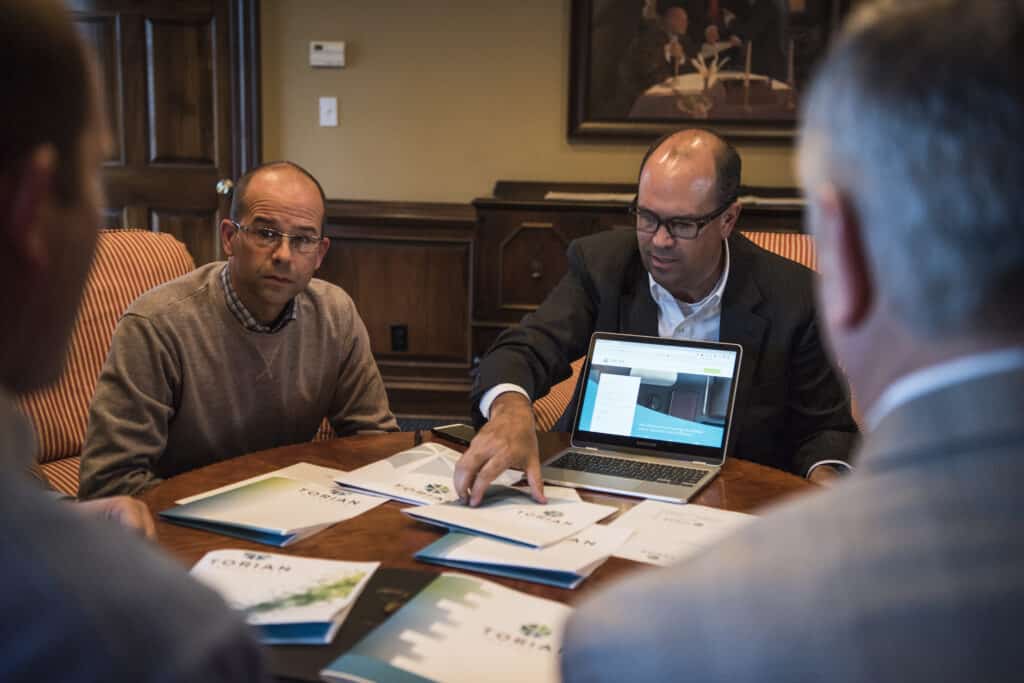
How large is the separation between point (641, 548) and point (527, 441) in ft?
1.17

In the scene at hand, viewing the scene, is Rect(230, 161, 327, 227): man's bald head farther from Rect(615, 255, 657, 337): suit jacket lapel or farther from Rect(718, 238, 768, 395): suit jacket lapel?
Rect(718, 238, 768, 395): suit jacket lapel

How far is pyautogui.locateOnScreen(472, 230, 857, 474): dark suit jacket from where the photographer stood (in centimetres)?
210

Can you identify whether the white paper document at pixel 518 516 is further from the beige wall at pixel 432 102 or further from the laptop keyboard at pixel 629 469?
the beige wall at pixel 432 102

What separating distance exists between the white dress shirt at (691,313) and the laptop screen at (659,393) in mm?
425

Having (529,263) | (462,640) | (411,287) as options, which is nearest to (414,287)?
(411,287)

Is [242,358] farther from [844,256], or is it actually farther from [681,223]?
[844,256]

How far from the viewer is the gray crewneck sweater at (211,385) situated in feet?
6.05

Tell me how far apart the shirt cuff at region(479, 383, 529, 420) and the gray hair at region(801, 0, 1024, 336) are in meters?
1.41

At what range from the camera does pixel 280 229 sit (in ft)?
6.72

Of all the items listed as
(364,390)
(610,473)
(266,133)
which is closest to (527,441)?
(610,473)

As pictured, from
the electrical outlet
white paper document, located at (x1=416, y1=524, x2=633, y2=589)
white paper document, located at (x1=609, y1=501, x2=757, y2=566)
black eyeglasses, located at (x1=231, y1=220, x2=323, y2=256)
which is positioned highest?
black eyeglasses, located at (x1=231, y1=220, x2=323, y2=256)

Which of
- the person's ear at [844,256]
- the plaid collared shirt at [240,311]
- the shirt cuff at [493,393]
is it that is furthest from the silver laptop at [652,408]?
the person's ear at [844,256]

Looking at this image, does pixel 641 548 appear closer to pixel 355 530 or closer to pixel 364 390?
pixel 355 530

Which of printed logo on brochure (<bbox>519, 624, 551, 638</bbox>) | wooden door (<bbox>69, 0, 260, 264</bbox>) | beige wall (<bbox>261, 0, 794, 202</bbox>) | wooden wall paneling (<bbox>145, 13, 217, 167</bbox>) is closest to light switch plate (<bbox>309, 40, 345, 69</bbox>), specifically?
beige wall (<bbox>261, 0, 794, 202</bbox>)
